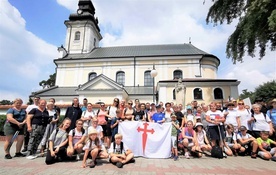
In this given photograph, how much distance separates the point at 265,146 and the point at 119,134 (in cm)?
504

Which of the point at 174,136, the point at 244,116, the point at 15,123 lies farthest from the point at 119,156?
the point at 244,116

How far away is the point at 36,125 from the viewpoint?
17.9 feet

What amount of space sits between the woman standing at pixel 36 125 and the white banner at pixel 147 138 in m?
2.57

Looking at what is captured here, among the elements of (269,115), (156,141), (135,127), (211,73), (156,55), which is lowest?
(156,141)

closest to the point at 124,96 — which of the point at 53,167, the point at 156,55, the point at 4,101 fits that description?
the point at 156,55

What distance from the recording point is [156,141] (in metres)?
5.71

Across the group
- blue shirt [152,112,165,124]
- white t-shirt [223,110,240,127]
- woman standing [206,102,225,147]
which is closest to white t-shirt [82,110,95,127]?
blue shirt [152,112,165,124]

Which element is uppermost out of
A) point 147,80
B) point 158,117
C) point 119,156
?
point 147,80

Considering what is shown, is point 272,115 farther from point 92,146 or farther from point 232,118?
point 92,146

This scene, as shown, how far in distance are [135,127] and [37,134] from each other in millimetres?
3194

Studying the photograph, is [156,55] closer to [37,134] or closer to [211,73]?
[211,73]

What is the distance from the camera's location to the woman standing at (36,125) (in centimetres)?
541

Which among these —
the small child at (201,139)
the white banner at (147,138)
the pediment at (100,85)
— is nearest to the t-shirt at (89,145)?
the white banner at (147,138)

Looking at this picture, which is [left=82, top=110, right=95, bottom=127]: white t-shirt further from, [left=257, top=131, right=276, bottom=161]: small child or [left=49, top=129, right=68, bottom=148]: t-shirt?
[left=257, top=131, right=276, bottom=161]: small child
